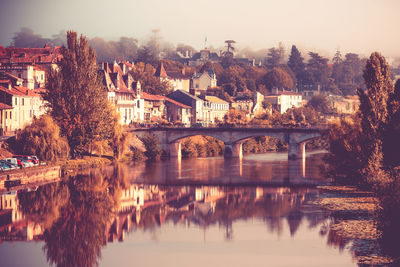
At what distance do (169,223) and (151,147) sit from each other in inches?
2475

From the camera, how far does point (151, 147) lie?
390ft

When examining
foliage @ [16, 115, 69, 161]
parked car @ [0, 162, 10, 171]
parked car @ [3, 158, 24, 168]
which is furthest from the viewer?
foliage @ [16, 115, 69, 161]

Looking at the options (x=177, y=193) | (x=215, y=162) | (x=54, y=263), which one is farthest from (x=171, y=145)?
(x=54, y=263)

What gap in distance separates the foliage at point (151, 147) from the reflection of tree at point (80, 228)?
42.5 m

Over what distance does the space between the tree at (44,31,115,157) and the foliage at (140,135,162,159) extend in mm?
22800

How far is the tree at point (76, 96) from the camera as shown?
92812 millimetres

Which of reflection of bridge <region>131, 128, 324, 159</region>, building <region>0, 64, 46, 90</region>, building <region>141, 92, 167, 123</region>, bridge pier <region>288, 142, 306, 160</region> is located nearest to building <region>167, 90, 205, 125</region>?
building <region>141, 92, 167, 123</region>

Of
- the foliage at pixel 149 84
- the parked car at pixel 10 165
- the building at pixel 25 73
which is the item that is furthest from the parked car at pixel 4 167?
the foliage at pixel 149 84

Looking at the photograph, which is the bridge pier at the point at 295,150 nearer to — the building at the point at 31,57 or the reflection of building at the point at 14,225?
the building at the point at 31,57

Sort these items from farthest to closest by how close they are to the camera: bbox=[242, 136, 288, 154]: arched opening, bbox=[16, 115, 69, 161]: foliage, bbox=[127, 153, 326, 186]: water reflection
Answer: bbox=[242, 136, 288, 154]: arched opening
bbox=[16, 115, 69, 161]: foliage
bbox=[127, 153, 326, 186]: water reflection

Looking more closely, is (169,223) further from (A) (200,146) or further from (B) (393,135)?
(A) (200,146)

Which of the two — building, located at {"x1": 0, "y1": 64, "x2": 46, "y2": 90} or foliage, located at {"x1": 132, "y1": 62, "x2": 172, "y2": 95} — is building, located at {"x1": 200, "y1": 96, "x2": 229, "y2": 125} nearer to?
foliage, located at {"x1": 132, "y1": 62, "x2": 172, "y2": 95}

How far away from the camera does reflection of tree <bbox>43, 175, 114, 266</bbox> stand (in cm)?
4553

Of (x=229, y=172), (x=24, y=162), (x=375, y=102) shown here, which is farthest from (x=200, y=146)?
(x=375, y=102)
